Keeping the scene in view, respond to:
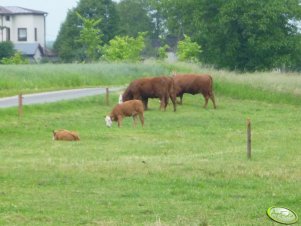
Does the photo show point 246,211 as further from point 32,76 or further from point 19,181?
point 32,76

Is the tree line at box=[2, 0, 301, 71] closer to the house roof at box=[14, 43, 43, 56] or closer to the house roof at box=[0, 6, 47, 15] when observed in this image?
Answer: the house roof at box=[14, 43, 43, 56]

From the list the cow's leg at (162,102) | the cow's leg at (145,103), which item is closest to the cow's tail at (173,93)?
the cow's leg at (162,102)

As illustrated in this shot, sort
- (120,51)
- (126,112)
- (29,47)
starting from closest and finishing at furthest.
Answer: (126,112)
(120,51)
(29,47)

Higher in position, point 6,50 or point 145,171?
point 145,171

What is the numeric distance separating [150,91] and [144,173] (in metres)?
21.9

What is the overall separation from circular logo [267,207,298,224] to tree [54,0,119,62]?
83.9m

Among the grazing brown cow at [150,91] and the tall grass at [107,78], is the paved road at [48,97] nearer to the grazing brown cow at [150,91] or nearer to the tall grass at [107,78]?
the tall grass at [107,78]

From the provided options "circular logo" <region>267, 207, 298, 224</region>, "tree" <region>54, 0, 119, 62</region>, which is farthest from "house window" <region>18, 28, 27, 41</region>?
"circular logo" <region>267, 207, 298, 224</region>

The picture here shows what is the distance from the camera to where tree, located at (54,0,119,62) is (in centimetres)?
9826

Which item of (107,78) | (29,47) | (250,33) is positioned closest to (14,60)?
(29,47)

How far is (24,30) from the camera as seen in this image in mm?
109000

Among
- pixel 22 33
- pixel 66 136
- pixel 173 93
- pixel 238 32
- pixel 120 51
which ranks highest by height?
pixel 238 32

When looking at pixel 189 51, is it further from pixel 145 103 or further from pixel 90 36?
pixel 145 103

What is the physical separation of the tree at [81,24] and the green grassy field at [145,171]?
Result: 63.0 m
